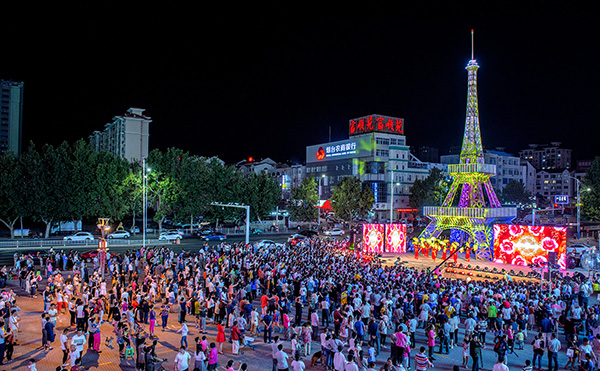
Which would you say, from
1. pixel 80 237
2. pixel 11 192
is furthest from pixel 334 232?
pixel 11 192

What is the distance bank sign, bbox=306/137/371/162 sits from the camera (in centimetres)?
8700

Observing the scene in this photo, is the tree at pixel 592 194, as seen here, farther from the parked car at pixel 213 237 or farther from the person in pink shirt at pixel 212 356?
the person in pink shirt at pixel 212 356

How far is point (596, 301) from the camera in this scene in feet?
76.4

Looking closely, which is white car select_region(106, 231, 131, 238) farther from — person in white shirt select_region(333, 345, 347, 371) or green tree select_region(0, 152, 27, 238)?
person in white shirt select_region(333, 345, 347, 371)

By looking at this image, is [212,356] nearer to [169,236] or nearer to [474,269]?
[474,269]

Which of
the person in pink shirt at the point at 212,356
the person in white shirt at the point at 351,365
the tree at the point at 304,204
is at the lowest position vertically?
the person in pink shirt at the point at 212,356

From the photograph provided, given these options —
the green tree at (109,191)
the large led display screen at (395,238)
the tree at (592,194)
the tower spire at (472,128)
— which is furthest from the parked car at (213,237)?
the tree at (592,194)

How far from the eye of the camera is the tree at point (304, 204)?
219 ft

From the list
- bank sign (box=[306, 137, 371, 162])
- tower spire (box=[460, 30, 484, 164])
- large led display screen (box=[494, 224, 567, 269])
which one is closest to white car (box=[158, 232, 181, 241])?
tower spire (box=[460, 30, 484, 164])

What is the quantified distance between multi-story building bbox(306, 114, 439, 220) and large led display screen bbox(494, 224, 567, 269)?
46.6 m

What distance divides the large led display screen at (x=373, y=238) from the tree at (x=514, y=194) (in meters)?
60.1

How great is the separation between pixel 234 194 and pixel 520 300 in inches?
1780

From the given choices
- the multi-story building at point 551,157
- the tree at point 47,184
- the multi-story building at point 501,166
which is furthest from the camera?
the multi-story building at point 551,157

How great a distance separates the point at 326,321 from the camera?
57.8ft
